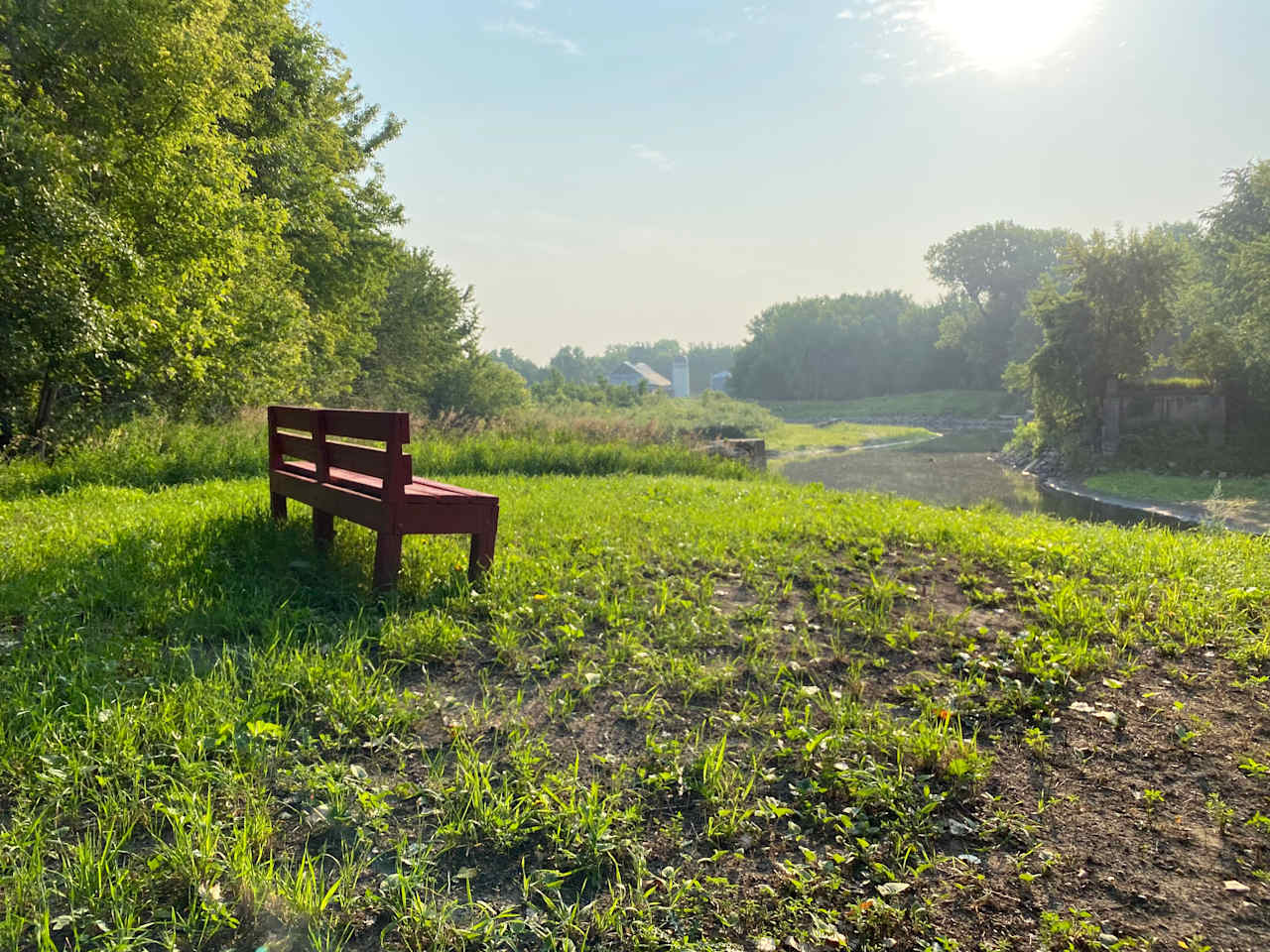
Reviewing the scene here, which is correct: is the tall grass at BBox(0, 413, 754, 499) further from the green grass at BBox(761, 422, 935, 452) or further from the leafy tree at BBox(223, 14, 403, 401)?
the green grass at BBox(761, 422, 935, 452)

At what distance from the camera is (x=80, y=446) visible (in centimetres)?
977

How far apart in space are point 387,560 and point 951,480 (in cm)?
2439

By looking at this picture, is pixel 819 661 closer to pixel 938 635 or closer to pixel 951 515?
pixel 938 635

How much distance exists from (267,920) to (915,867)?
6.53ft

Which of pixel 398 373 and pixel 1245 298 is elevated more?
pixel 1245 298

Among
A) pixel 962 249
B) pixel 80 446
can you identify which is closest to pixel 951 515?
pixel 80 446

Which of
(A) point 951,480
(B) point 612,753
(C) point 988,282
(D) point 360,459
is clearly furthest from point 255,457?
(C) point 988,282

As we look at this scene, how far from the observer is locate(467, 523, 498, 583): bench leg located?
4543 millimetres

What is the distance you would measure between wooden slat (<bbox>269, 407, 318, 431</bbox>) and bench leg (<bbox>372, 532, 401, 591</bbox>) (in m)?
1.12

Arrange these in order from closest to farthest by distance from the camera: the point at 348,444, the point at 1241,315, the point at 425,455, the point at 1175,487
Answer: the point at 348,444 < the point at 425,455 < the point at 1175,487 < the point at 1241,315

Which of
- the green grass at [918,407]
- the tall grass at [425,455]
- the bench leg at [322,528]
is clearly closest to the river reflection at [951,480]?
the tall grass at [425,455]

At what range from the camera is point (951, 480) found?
25219mm

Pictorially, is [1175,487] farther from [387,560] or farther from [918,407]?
[918,407]

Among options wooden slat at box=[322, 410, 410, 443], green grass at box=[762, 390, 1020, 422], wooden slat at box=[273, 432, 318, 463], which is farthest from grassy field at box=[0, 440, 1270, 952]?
green grass at box=[762, 390, 1020, 422]
